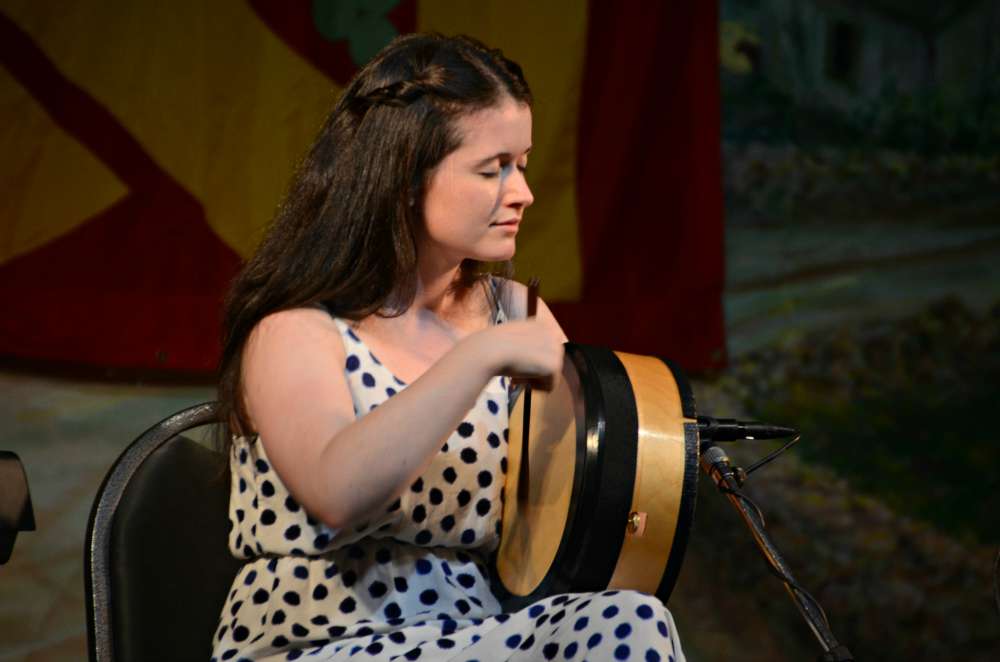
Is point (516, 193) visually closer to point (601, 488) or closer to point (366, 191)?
point (366, 191)

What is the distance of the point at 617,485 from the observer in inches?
56.5

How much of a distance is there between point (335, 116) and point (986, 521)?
2456mm

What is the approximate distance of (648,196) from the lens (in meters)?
3.01

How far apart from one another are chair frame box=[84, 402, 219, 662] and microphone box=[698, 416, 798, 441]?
689 millimetres

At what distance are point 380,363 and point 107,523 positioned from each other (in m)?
0.41

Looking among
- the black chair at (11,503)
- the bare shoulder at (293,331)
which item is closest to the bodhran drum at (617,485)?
the bare shoulder at (293,331)

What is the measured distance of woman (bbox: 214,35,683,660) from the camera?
1479 millimetres

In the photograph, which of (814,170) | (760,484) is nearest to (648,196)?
(814,170)

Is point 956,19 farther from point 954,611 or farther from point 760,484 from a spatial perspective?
point 954,611

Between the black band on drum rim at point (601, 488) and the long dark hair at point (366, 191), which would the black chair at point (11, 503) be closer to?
the long dark hair at point (366, 191)

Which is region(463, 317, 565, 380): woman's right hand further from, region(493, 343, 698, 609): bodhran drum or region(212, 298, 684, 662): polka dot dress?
region(212, 298, 684, 662): polka dot dress

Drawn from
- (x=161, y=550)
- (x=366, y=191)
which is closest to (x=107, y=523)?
(x=161, y=550)

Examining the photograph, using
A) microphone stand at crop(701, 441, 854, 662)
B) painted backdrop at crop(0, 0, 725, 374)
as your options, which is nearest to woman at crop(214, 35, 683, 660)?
microphone stand at crop(701, 441, 854, 662)

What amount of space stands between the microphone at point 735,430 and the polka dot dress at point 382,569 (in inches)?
10.9
